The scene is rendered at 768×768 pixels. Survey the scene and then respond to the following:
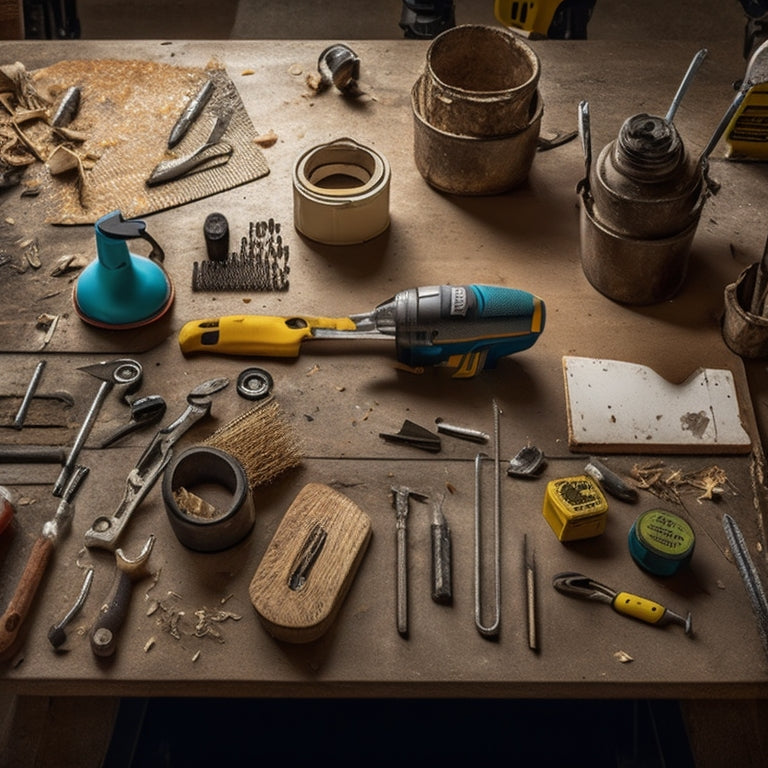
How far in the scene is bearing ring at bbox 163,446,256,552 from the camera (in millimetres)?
1526

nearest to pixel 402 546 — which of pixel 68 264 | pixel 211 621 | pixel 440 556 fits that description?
pixel 440 556

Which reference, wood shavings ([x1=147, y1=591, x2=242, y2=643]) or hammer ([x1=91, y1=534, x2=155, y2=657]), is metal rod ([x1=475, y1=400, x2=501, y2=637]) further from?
hammer ([x1=91, y1=534, x2=155, y2=657])

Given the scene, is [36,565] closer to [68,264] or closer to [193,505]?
[193,505]

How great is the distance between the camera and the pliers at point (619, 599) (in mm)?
1521

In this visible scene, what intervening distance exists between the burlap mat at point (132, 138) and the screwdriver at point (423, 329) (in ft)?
1.45

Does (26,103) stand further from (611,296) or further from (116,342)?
(611,296)

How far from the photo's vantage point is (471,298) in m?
1.78

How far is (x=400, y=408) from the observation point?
5.95ft

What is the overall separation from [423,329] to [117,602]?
2.34ft

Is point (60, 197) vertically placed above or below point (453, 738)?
above

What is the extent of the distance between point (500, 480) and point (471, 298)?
34 centimetres

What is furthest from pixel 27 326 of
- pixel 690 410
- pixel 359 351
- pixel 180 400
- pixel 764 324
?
pixel 764 324

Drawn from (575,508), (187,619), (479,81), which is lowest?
(187,619)

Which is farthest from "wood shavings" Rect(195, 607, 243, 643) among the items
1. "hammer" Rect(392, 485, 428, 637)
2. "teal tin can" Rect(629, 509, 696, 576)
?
"teal tin can" Rect(629, 509, 696, 576)
